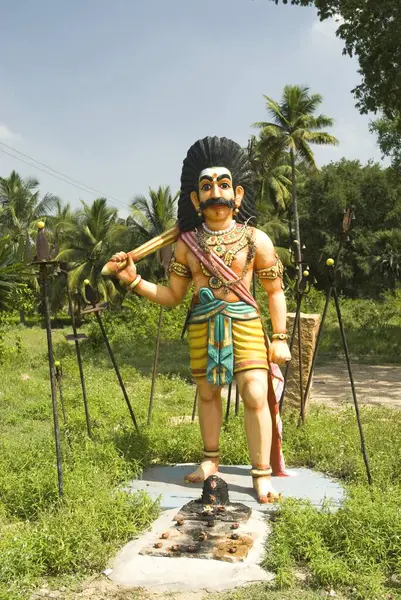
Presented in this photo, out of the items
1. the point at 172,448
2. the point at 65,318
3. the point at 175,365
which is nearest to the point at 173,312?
the point at 175,365


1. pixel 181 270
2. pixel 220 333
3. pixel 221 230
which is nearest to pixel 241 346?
pixel 220 333

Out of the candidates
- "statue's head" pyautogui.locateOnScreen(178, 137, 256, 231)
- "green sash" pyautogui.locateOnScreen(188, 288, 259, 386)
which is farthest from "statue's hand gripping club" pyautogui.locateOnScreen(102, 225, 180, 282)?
"green sash" pyautogui.locateOnScreen(188, 288, 259, 386)

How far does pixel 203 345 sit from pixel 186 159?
1342 mm

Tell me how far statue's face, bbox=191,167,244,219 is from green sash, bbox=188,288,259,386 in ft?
1.82

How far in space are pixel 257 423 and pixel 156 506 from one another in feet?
2.75

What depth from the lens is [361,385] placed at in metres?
10.1

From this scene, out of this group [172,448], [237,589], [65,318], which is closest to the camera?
[237,589]

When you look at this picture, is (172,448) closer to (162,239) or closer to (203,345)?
(203,345)

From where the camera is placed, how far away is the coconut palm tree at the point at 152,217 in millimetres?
22109

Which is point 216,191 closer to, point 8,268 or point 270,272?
point 270,272

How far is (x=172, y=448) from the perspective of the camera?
16.8 feet

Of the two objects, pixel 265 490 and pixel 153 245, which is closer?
pixel 265 490

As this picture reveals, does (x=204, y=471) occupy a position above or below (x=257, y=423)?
below

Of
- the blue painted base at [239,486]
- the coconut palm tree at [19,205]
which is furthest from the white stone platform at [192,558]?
the coconut palm tree at [19,205]
